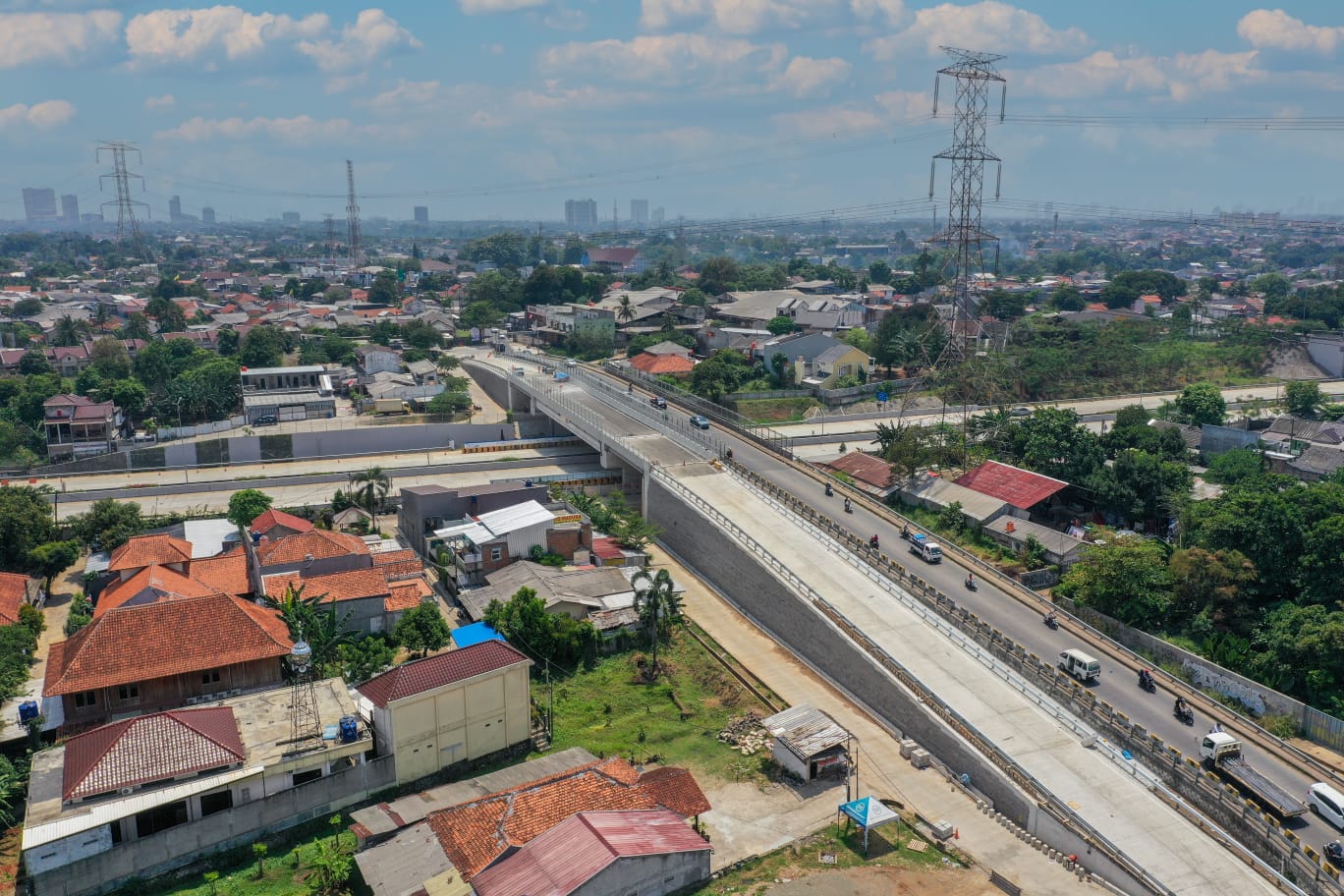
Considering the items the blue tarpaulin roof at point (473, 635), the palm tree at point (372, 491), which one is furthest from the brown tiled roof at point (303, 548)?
the palm tree at point (372, 491)

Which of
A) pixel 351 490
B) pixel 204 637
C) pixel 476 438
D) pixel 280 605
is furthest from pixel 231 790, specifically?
pixel 476 438

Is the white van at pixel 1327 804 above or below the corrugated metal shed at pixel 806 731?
below

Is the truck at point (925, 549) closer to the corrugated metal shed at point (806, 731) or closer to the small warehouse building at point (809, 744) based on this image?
the corrugated metal shed at point (806, 731)

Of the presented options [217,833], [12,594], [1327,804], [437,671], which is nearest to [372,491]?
[12,594]

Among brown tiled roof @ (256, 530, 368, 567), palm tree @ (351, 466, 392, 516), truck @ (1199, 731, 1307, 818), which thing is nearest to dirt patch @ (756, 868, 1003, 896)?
truck @ (1199, 731, 1307, 818)

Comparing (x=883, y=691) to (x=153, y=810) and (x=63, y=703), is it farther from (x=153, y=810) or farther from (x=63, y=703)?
(x=63, y=703)

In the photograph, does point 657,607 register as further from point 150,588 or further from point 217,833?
point 150,588
